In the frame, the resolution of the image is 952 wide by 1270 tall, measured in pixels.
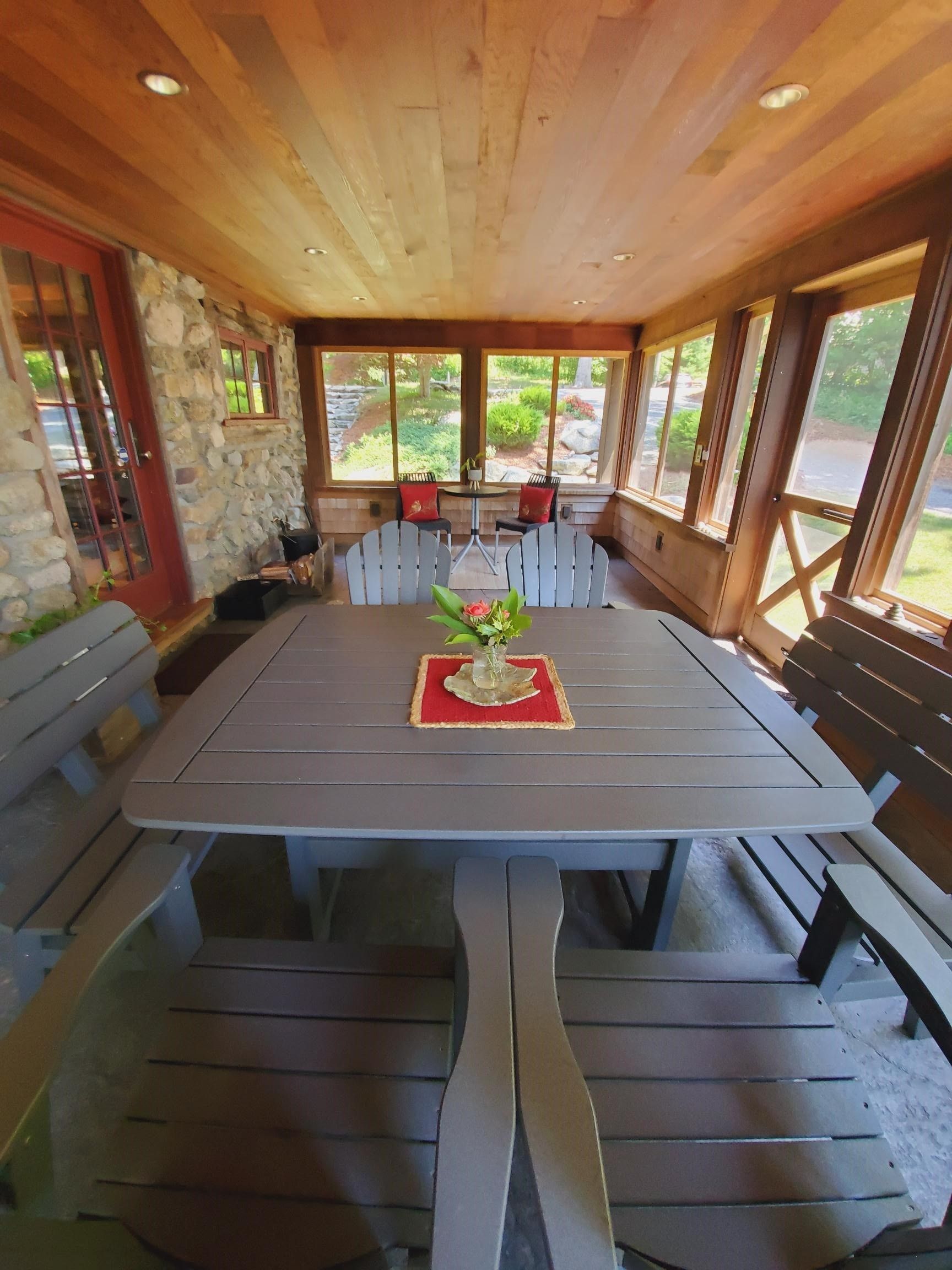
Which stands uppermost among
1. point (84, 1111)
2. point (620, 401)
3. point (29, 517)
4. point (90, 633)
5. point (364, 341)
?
point (364, 341)

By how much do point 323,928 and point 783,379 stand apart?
3.48 m

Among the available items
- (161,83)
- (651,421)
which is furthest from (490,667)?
(651,421)

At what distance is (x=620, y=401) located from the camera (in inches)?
229

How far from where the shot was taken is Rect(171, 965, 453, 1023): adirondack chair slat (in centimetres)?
91

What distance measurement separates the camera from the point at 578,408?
19.5ft

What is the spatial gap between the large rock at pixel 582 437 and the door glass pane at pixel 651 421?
0.58 metres

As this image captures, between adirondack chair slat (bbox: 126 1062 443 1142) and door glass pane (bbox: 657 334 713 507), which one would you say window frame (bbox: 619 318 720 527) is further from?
adirondack chair slat (bbox: 126 1062 443 1142)

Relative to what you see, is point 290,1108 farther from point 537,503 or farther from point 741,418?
point 537,503

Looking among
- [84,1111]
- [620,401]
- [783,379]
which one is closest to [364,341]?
[620,401]

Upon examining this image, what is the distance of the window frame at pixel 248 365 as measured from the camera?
13.2 ft

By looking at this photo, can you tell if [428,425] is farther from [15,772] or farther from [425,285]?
[15,772]

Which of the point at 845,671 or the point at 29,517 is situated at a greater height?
the point at 29,517

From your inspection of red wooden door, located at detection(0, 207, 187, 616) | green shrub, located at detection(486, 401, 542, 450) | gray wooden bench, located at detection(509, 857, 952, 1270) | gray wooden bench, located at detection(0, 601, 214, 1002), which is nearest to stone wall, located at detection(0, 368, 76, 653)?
red wooden door, located at detection(0, 207, 187, 616)

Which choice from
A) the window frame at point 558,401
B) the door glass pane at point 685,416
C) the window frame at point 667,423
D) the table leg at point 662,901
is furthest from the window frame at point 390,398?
the table leg at point 662,901
